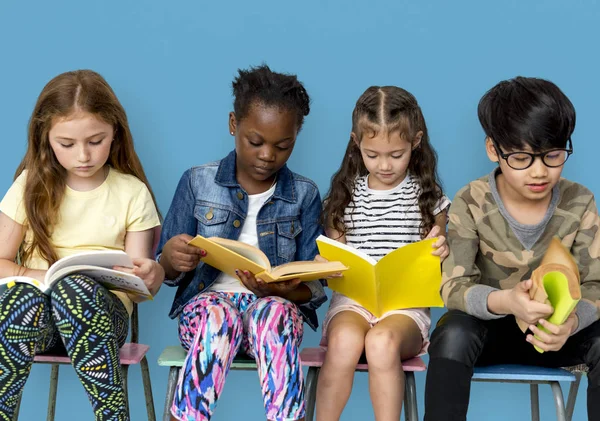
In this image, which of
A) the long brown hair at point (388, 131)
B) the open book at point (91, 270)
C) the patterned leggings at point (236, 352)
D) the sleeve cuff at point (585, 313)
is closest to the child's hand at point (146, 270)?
the open book at point (91, 270)

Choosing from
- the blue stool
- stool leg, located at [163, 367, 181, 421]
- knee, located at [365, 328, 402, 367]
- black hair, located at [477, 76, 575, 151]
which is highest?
black hair, located at [477, 76, 575, 151]

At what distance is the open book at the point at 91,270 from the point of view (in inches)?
70.7

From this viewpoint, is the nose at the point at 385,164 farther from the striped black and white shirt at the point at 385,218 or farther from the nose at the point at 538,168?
the nose at the point at 538,168

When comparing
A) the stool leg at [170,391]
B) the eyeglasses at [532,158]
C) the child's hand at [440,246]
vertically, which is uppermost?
the eyeglasses at [532,158]

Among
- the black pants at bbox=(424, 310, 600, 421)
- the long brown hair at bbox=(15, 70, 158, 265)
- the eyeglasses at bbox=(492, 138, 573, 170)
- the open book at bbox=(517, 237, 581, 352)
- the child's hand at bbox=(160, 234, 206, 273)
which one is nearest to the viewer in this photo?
the open book at bbox=(517, 237, 581, 352)

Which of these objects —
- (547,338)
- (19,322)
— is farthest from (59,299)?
(547,338)

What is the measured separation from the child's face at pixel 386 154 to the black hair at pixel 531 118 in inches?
10.1

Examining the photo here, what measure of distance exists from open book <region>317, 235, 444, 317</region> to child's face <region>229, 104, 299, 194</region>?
0.79 ft

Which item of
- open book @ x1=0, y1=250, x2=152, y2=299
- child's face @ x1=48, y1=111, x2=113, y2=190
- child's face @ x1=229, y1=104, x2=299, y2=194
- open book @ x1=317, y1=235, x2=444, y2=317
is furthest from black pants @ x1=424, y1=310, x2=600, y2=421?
child's face @ x1=48, y1=111, x2=113, y2=190

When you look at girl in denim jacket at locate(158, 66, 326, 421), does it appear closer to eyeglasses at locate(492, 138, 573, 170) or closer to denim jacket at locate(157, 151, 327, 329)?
denim jacket at locate(157, 151, 327, 329)

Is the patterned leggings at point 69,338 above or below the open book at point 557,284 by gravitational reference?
below

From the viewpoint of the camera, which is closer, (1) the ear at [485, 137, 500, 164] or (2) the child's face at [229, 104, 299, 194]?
(1) the ear at [485, 137, 500, 164]

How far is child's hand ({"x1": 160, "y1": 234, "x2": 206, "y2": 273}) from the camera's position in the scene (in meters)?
1.93

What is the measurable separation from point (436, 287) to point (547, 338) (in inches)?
13.5
